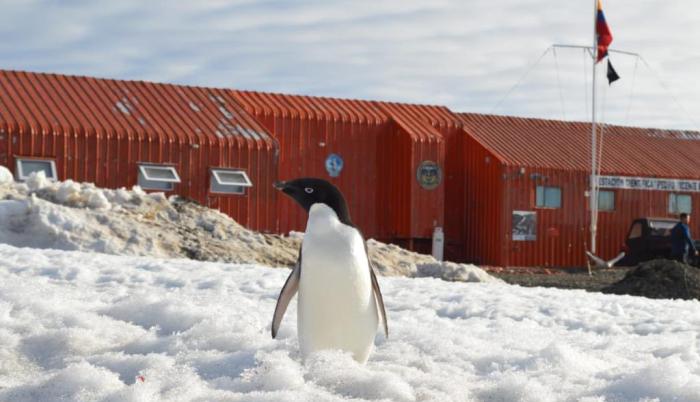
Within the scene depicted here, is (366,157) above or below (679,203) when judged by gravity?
above

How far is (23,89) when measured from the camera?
2320 centimetres

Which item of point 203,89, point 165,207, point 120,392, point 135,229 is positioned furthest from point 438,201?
point 120,392

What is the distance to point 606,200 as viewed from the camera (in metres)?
29.7

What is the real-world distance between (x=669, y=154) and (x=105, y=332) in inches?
1144

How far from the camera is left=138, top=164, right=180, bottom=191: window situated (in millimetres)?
22506

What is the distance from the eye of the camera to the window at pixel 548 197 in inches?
1110

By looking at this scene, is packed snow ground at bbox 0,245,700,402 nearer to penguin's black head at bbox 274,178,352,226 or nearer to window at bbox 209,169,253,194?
penguin's black head at bbox 274,178,352,226

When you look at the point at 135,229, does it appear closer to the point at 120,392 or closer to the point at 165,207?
the point at 165,207

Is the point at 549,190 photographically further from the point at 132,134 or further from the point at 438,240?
the point at 132,134

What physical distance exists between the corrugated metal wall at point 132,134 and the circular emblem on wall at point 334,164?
238cm

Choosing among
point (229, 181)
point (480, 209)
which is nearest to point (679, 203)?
point (480, 209)

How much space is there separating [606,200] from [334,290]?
2546cm

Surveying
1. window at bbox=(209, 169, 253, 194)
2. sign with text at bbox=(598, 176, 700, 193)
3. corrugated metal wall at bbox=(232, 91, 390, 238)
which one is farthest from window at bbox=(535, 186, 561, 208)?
window at bbox=(209, 169, 253, 194)

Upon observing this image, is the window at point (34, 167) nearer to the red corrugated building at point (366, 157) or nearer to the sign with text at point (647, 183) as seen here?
the red corrugated building at point (366, 157)
